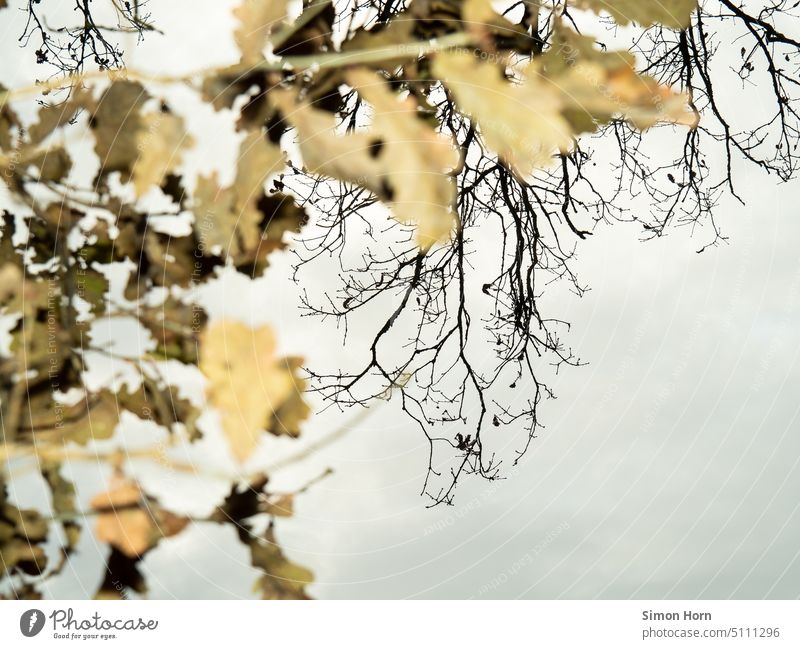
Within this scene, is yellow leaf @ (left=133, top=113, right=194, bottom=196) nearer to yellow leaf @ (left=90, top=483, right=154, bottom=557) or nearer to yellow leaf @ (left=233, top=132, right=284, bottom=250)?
yellow leaf @ (left=233, top=132, right=284, bottom=250)

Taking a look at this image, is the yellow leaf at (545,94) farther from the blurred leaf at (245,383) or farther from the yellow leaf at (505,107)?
the blurred leaf at (245,383)

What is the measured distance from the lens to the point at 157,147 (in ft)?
1.79

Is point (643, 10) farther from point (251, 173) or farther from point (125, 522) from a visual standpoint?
point (125, 522)

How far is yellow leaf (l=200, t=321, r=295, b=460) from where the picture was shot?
0.53 m

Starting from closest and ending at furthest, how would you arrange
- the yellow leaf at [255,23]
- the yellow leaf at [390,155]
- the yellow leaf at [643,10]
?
the yellow leaf at [390,155] < the yellow leaf at [255,23] < the yellow leaf at [643,10]

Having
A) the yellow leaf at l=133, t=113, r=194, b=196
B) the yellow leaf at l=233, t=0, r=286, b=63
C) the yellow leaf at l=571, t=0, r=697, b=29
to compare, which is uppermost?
the yellow leaf at l=571, t=0, r=697, b=29

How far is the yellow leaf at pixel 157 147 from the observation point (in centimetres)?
54
